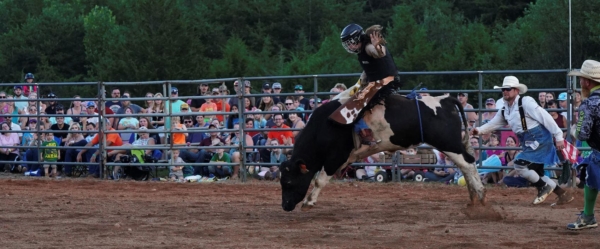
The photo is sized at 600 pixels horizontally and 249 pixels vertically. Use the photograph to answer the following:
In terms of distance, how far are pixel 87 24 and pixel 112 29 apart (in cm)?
220

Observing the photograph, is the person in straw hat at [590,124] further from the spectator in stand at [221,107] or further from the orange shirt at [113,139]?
the orange shirt at [113,139]

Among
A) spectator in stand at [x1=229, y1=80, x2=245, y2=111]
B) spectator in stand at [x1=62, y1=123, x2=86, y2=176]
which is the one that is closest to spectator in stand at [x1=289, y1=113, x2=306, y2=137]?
spectator in stand at [x1=229, y1=80, x2=245, y2=111]

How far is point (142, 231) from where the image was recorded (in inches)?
381

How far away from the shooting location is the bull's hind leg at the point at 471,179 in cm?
1084

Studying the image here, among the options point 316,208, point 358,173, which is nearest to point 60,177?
point 358,173

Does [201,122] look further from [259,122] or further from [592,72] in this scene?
[592,72]

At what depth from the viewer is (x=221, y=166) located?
16703 millimetres

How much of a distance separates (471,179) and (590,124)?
2.19 m

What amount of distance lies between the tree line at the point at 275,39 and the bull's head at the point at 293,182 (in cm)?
2017

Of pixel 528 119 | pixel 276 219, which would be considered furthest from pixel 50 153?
pixel 528 119

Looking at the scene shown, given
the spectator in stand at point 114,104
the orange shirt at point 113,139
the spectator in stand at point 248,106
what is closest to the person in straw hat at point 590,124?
the spectator in stand at point 248,106

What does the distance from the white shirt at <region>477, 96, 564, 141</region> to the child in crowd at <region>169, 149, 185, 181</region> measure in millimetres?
6472

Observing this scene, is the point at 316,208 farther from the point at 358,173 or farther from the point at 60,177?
the point at 60,177

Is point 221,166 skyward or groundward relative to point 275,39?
groundward
